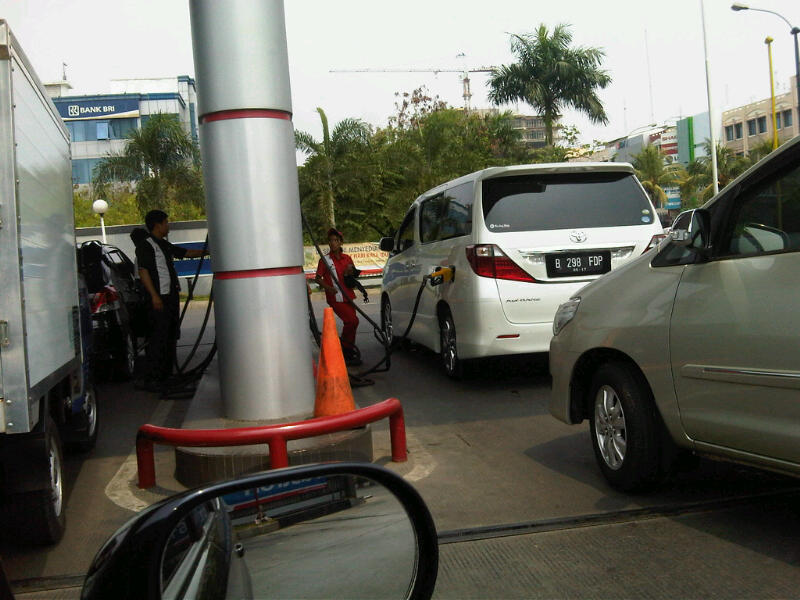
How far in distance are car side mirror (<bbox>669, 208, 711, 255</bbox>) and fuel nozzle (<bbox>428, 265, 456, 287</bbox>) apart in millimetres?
3924

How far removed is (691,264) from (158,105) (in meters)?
82.9

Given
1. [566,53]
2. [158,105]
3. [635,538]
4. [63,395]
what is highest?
[158,105]

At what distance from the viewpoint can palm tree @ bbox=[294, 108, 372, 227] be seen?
36.3 metres

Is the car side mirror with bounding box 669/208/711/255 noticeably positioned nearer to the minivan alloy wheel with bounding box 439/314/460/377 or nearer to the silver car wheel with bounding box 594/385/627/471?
the silver car wheel with bounding box 594/385/627/471

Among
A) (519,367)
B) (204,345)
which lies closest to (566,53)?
(204,345)

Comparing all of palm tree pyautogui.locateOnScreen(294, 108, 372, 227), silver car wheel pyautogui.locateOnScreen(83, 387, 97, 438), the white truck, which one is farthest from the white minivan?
palm tree pyautogui.locateOnScreen(294, 108, 372, 227)

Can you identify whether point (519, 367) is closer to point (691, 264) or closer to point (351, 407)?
point (351, 407)

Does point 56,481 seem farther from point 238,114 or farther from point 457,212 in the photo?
point 457,212

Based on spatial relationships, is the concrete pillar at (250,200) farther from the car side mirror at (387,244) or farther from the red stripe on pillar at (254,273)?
the car side mirror at (387,244)

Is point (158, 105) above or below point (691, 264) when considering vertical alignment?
above

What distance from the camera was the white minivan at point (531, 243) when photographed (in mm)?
7621

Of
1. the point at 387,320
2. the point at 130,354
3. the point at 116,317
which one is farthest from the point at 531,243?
the point at 130,354

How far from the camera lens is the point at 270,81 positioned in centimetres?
600

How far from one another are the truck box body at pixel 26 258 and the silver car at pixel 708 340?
2.91 metres
